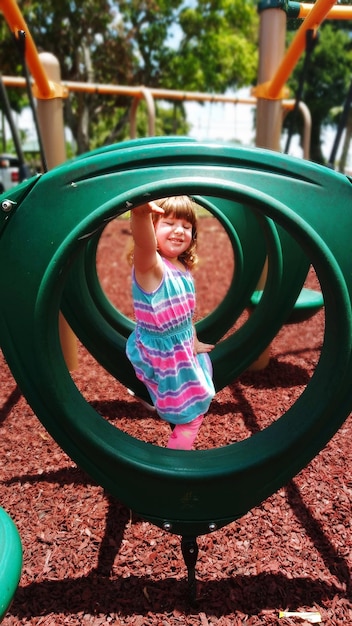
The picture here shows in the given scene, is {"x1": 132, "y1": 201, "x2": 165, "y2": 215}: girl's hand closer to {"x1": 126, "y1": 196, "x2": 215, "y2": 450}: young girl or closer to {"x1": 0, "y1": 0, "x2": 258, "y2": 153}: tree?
{"x1": 126, "y1": 196, "x2": 215, "y2": 450}: young girl

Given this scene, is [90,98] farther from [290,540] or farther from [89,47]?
[290,540]

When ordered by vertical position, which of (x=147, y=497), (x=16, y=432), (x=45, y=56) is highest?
(x=45, y=56)

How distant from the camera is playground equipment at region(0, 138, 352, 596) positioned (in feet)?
4.04

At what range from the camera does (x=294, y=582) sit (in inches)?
71.5

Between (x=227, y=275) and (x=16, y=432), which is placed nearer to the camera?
(x=16, y=432)

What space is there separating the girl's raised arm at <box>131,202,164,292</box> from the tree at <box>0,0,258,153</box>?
54.1ft

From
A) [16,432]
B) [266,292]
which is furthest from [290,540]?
[16,432]

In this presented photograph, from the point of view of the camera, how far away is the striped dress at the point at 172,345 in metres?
1.78

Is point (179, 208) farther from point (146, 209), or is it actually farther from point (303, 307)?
point (303, 307)

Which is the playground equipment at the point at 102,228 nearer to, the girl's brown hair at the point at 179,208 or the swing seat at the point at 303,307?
the girl's brown hair at the point at 179,208

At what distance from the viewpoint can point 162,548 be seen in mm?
1964

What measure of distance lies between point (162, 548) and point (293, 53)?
2.41 m

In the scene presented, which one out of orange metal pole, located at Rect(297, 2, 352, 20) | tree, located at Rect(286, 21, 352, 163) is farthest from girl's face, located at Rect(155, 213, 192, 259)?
tree, located at Rect(286, 21, 352, 163)

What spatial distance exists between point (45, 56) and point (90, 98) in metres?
16.5
